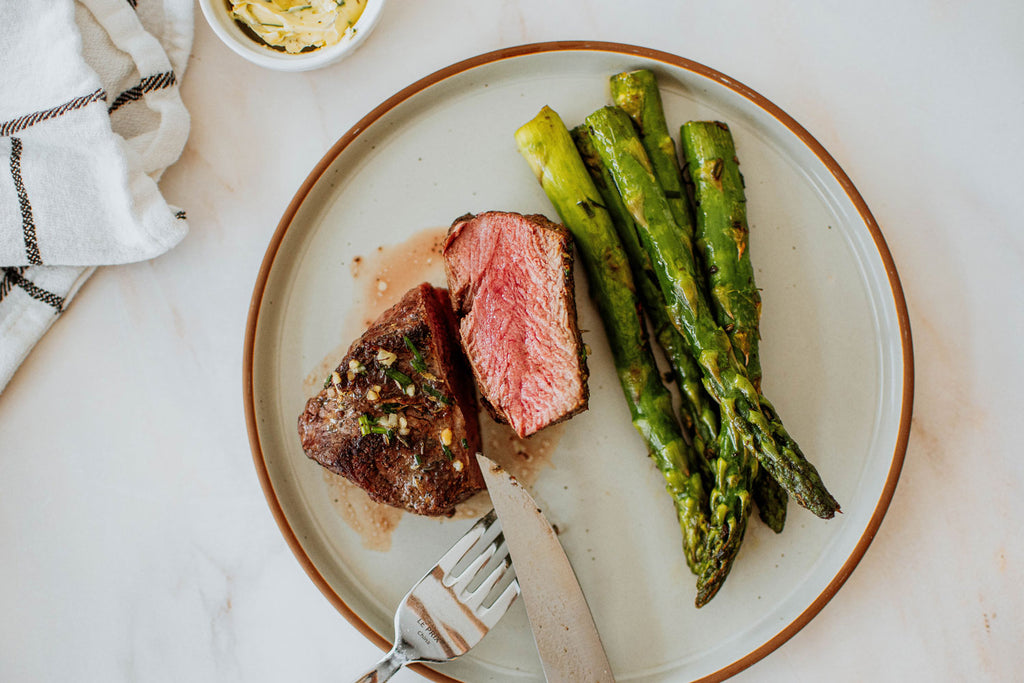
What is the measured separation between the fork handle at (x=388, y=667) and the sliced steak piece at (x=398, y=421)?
60cm

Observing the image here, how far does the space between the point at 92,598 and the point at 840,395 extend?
3.51 meters

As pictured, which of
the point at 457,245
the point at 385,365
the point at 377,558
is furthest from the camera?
the point at 377,558

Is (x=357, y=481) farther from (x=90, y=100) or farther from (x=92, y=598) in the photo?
(x=90, y=100)

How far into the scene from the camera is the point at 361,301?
2.80m

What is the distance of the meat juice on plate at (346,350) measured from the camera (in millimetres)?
2742

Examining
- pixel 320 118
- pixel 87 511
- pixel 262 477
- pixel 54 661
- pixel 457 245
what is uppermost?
pixel 320 118

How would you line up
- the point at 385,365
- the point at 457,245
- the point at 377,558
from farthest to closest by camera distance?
the point at 377,558, the point at 457,245, the point at 385,365

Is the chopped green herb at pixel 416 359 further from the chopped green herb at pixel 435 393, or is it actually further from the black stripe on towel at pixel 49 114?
the black stripe on towel at pixel 49 114

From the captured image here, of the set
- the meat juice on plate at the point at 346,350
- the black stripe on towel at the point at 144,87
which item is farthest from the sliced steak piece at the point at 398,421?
the black stripe on towel at the point at 144,87

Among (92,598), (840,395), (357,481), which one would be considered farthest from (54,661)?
(840,395)

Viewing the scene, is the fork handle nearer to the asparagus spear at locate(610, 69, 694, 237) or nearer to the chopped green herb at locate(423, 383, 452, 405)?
the chopped green herb at locate(423, 383, 452, 405)

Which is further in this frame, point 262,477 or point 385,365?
point 262,477

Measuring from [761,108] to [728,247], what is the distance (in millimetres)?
634

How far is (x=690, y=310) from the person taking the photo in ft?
8.11
